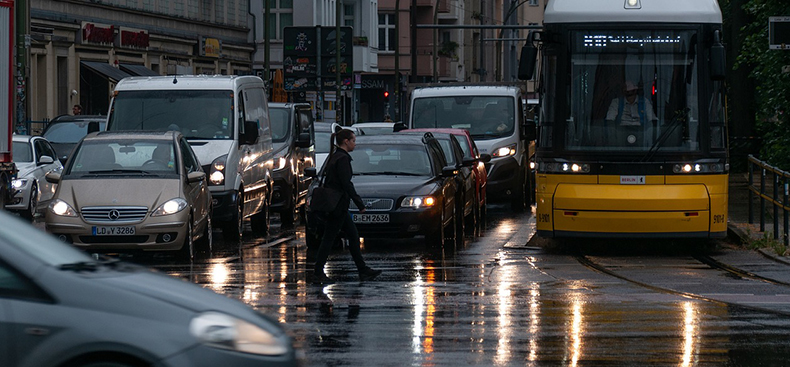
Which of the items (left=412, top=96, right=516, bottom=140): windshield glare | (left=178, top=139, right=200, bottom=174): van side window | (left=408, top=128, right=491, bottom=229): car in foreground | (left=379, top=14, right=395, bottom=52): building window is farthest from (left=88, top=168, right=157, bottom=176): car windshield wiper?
(left=379, top=14, right=395, bottom=52): building window

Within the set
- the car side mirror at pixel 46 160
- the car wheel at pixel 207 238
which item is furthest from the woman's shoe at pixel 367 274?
the car side mirror at pixel 46 160

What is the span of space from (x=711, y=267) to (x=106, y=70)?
31830mm

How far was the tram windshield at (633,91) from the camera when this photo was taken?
56.6 feet

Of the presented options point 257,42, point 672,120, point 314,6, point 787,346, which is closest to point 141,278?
point 787,346

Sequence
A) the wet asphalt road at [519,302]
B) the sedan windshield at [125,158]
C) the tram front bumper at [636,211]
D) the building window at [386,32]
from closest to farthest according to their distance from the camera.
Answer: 1. the wet asphalt road at [519,302]
2. the tram front bumper at [636,211]
3. the sedan windshield at [125,158]
4. the building window at [386,32]

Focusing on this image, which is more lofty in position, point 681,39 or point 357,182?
A: point 681,39

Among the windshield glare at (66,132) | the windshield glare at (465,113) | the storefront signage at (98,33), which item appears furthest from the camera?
the storefront signage at (98,33)

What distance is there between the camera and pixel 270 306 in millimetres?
12406

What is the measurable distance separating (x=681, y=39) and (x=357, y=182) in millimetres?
4660

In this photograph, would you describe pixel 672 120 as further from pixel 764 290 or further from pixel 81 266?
pixel 81 266

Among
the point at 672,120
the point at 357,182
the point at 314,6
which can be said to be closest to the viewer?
the point at 672,120

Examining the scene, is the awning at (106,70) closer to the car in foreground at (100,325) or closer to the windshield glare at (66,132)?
the windshield glare at (66,132)

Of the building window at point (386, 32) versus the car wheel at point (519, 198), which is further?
the building window at point (386, 32)

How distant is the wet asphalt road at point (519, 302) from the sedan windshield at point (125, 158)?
44.3 inches
